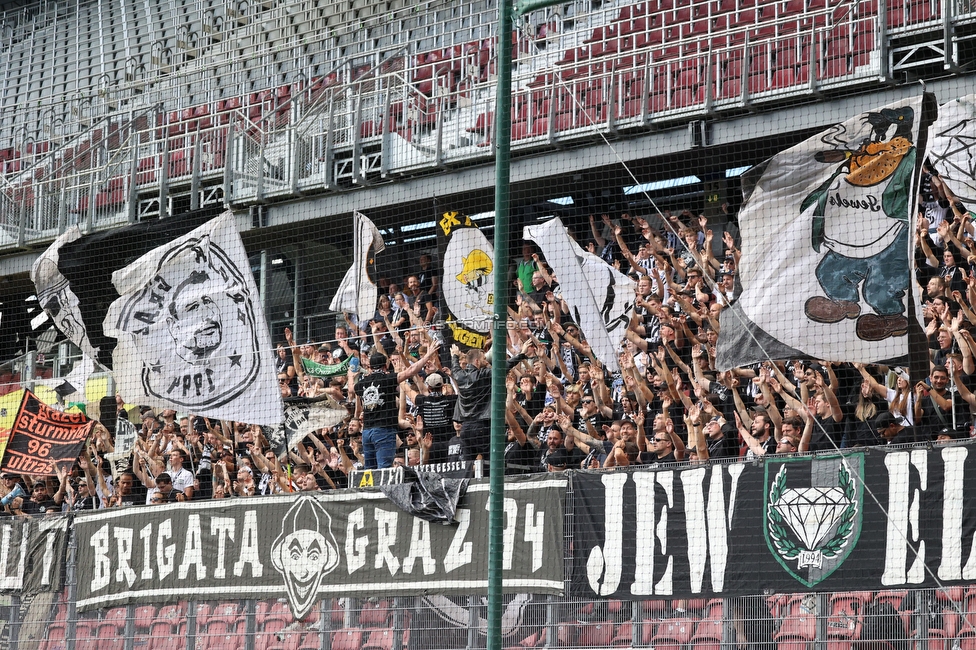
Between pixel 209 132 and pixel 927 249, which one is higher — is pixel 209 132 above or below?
above

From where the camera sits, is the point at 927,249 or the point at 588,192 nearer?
the point at 927,249

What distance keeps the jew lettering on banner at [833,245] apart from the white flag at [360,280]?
4.86 metres

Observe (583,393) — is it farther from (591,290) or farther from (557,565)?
(557,565)

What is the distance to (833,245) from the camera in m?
9.62

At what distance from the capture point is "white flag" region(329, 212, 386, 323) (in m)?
13.8

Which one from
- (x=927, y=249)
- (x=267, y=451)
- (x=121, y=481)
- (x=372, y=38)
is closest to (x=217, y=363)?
(x=267, y=451)

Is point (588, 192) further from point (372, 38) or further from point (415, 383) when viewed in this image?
point (372, 38)

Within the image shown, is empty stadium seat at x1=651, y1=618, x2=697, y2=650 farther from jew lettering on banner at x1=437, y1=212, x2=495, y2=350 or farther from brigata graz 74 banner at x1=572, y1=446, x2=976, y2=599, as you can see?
jew lettering on banner at x1=437, y1=212, x2=495, y2=350

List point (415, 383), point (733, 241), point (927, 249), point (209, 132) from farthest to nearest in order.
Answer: point (209, 132) < point (415, 383) < point (733, 241) < point (927, 249)

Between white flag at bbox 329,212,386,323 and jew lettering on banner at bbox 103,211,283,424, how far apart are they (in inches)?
50.6

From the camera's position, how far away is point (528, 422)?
1259cm

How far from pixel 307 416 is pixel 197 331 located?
1.57m

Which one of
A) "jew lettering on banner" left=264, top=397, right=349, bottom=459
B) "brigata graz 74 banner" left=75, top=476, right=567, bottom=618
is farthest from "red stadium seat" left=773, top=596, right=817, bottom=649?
"jew lettering on banner" left=264, top=397, right=349, bottom=459

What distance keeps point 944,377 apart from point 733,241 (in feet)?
8.94
